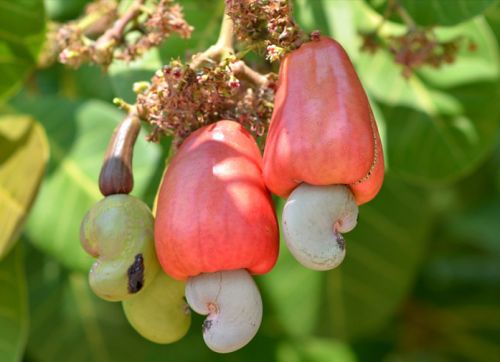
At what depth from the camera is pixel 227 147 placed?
1.31m

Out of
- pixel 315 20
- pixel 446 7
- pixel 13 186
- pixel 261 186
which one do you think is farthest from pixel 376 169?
pixel 13 186

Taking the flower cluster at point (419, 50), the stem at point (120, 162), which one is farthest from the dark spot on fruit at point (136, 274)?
the flower cluster at point (419, 50)

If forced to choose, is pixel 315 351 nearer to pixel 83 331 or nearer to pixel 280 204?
pixel 83 331

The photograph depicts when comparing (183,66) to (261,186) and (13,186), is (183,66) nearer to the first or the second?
(261,186)

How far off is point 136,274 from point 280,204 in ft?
2.80

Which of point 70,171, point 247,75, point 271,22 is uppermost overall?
point 271,22

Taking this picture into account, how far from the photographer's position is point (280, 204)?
6.95 feet

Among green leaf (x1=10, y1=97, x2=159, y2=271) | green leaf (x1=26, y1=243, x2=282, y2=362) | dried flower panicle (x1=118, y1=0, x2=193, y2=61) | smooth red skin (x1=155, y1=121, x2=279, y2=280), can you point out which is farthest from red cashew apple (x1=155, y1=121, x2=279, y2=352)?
green leaf (x1=26, y1=243, x2=282, y2=362)

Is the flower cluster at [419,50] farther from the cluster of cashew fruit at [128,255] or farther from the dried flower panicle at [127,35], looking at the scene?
the cluster of cashew fruit at [128,255]

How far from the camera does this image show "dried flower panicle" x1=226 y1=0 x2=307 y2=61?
132cm

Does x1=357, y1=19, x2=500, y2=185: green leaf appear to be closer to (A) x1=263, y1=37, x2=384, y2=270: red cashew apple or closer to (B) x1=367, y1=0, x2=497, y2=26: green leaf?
(B) x1=367, y1=0, x2=497, y2=26: green leaf

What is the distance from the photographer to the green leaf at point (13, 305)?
81.0 inches

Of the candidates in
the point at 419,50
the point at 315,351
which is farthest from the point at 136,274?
the point at 315,351

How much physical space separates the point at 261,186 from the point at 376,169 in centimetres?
17
